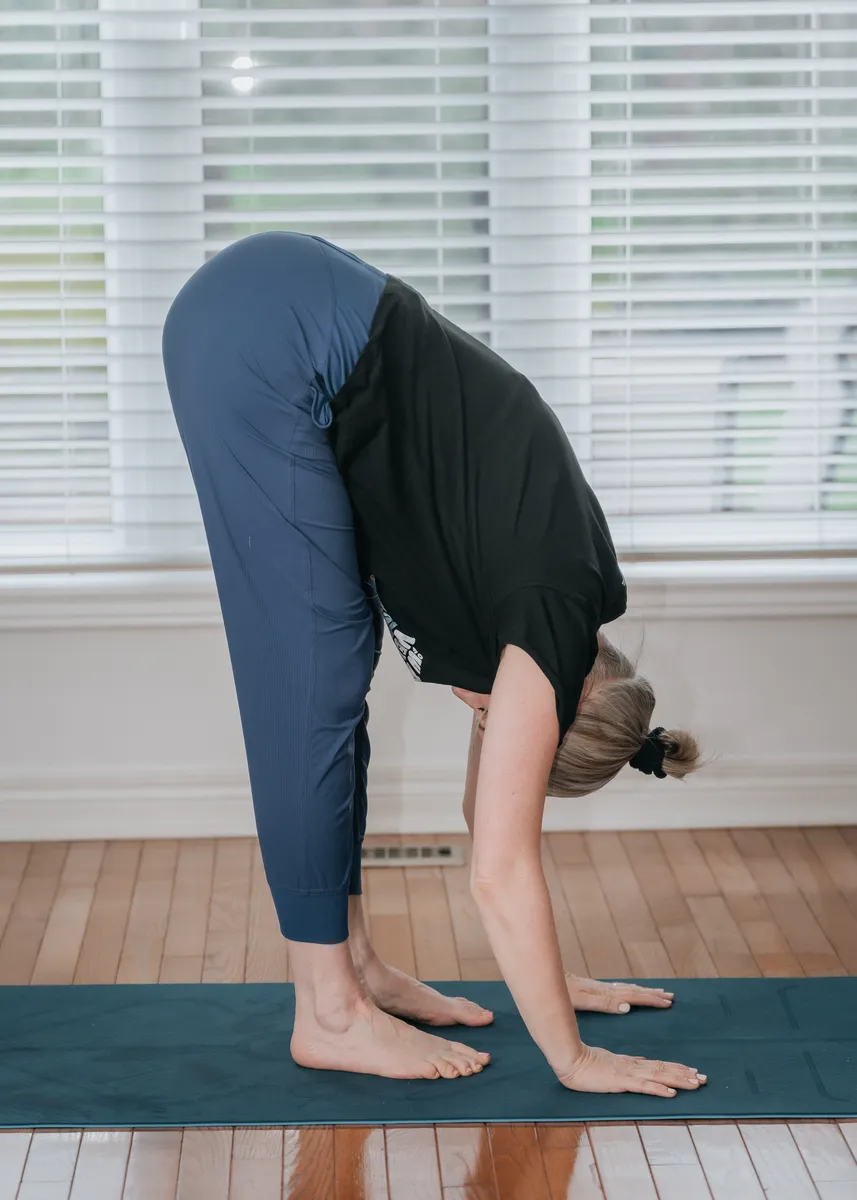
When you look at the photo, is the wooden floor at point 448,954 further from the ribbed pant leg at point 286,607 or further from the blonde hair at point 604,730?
the blonde hair at point 604,730

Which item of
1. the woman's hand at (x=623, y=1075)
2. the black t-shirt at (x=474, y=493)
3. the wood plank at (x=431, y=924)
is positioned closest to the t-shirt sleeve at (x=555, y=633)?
the black t-shirt at (x=474, y=493)

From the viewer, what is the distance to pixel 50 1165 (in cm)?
186

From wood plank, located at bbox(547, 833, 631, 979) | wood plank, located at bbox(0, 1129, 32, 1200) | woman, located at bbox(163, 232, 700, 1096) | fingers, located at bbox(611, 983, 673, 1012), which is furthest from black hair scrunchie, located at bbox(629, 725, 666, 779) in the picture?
wood plank, located at bbox(0, 1129, 32, 1200)

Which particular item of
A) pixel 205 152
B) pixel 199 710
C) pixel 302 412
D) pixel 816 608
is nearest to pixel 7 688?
pixel 199 710

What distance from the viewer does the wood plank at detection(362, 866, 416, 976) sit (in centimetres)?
255

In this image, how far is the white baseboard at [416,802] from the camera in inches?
124

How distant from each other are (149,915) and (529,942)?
118cm

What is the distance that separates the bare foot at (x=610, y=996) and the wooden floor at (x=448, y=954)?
16 cm

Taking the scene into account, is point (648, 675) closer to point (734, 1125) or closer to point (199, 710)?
point (199, 710)

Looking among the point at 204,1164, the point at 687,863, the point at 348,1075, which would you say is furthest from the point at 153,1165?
the point at 687,863

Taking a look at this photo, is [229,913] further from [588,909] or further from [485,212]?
[485,212]

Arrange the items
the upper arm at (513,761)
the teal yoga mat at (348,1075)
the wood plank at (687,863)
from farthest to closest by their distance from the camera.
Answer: the wood plank at (687,863)
the teal yoga mat at (348,1075)
the upper arm at (513,761)

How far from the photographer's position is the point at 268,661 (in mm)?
1953

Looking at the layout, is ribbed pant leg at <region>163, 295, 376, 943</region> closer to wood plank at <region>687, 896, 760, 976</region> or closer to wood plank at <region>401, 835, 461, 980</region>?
wood plank at <region>401, 835, 461, 980</region>
